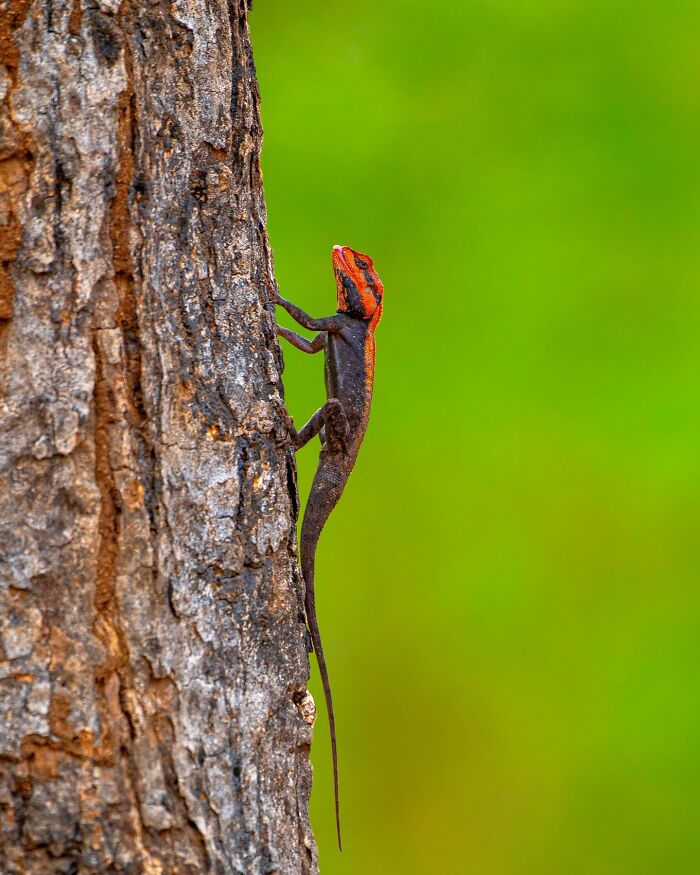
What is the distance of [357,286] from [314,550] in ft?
2.79

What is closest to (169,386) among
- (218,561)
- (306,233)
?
(218,561)

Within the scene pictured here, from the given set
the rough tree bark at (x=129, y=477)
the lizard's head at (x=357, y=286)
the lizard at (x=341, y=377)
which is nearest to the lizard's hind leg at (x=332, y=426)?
the lizard at (x=341, y=377)

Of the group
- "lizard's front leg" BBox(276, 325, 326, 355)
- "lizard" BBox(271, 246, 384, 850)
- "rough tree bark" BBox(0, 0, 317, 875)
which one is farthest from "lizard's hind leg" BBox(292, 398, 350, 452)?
"rough tree bark" BBox(0, 0, 317, 875)

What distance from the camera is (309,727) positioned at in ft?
4.71

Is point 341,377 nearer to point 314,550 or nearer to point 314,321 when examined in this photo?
point 314,321

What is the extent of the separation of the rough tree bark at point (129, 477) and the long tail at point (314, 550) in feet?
0.96

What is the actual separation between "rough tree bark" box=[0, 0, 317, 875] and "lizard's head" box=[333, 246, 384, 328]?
1106 millimetres

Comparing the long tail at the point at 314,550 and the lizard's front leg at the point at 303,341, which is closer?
the long tail at the point at 314,550

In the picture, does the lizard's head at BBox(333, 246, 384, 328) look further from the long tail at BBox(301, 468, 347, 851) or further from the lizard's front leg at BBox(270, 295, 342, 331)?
the long tail at BBox(301, 468, 347, 851)

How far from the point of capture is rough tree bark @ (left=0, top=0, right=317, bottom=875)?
121 cm

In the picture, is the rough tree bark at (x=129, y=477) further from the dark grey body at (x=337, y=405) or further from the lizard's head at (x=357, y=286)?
the lizard's head at (x=357, y=286)

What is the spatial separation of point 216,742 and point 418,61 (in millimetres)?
3160

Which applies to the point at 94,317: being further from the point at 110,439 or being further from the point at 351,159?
the point at 351,159

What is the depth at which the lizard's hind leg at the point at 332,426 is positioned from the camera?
221 cm
